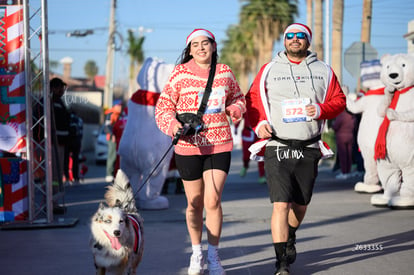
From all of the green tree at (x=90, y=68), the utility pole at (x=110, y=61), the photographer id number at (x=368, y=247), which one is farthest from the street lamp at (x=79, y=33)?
the green tree at (x=90, y=68)

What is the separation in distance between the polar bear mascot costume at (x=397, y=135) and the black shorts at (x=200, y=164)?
468 cm

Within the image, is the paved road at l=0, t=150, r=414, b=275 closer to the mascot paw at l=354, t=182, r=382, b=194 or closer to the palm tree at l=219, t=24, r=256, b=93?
the mascot paw at l=354, t=182, r=382, b=194

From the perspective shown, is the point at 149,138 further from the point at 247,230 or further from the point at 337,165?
the point at 337,165

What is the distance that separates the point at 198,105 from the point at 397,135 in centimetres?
496

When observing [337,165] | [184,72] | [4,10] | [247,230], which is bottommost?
[337,165]

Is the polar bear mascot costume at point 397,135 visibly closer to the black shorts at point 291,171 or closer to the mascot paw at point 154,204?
the mascot paw at point 154,204

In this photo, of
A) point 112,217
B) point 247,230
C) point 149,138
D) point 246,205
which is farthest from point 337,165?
point 112,217

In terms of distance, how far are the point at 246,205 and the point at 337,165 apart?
704 centimetres

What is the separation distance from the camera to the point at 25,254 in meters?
6.73

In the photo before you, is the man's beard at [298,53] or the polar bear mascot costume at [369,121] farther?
the polar bear mascot costume at [369,121]

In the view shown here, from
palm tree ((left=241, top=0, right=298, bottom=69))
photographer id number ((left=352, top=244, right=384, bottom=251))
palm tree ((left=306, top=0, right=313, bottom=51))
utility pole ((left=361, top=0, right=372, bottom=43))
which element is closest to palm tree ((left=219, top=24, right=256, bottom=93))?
palm tree ((left=241, top=0, right=298, bottom=69))

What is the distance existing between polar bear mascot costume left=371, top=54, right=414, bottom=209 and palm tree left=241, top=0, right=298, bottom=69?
1453 inches

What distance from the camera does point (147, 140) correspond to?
9766mm

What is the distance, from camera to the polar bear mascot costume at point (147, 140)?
9758mm
